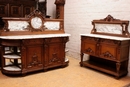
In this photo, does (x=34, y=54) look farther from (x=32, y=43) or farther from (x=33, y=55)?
(x=32, y=43)

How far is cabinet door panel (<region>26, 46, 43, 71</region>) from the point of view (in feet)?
11.4

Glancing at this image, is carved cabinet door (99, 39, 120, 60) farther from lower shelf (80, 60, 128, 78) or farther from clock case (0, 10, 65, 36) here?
clock case (0, 10, 65, 36)

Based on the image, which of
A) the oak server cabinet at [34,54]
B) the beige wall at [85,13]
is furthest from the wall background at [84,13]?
the oak server cabinet at [34,54]

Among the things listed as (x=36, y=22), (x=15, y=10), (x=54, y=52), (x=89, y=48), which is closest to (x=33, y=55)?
(x=54, y=52)

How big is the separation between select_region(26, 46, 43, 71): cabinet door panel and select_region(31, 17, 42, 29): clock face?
1.79 feet

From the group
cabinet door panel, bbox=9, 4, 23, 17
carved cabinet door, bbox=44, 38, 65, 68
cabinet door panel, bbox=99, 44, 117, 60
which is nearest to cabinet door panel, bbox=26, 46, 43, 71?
carved cabinet door, bbox=44, 38, 65, 68

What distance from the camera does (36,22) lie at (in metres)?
3.75

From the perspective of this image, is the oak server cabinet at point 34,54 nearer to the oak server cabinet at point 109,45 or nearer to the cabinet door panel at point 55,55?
the cabinet door panel at point 55,55

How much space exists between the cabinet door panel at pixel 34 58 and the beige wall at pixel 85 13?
1735 mm

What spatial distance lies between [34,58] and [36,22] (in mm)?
876

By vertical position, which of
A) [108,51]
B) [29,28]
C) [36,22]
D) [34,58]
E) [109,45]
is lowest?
[34,58]

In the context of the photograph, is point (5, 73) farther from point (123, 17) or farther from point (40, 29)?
point (123, 17)

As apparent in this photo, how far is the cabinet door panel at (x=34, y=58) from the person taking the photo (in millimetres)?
3469

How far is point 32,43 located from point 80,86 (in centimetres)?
140
